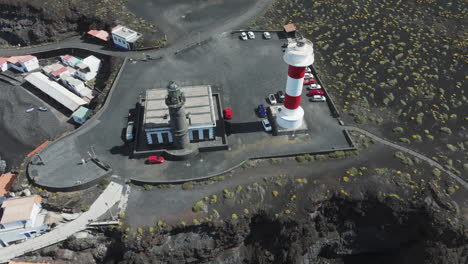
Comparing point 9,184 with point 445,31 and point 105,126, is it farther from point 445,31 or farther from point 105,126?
point 445,31

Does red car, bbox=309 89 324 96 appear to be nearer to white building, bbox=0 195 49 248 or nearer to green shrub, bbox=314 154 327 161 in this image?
green shrub, bbox=314 154 327 161

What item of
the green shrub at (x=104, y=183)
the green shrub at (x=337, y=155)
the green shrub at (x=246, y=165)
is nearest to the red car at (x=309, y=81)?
the green shrub at (x=337, y=155)

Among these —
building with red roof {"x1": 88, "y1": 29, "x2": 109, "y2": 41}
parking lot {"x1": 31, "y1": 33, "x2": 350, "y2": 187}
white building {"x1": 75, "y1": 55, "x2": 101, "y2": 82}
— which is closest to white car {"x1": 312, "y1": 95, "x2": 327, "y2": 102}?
parking lot {"x1": 31, "y1": 33, "x2": 350, "y2": 187}

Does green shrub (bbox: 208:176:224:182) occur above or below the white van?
below

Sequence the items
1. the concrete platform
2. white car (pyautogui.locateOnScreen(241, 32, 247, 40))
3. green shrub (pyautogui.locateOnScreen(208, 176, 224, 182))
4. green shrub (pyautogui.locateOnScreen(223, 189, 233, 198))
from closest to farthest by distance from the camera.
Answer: green shrub (pyautogui.locateOnScreen(223, 189, 233, 198)) < green shrub (pyautogui.locateOnScreen(208, 176, 224, 182)) < the concrete platform < white car (pyautogui.locateOnScreen(241, 32, 247, 40))

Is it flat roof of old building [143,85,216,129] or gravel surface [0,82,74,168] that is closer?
flat roof of old building [143,85,216,129]

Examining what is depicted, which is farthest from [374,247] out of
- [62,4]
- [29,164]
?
[62,4]

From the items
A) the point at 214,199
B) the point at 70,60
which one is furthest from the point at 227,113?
the point at 70,60

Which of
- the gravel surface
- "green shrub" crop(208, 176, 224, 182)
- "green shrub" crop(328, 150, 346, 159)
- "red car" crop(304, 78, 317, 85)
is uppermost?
"red car" crop(304, 78, 317, 85)
